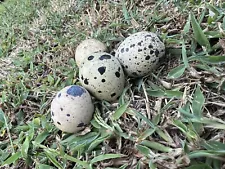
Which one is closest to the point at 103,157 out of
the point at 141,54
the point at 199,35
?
the point at 141,54

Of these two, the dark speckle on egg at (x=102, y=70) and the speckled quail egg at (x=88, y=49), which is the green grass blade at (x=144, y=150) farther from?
the speckled quail egg at (x=88, y=49)

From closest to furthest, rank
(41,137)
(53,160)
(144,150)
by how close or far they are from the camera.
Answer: (144,150) → (53,160) → (41,137)

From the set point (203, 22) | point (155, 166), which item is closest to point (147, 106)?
point (155, 166)

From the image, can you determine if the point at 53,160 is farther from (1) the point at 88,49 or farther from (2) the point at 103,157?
(1) the point at 88,49

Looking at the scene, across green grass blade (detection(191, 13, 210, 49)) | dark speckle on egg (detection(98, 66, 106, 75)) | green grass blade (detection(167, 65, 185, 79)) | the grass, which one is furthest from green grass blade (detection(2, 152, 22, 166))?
green grass blade (detection(191, 13, 210, 49))

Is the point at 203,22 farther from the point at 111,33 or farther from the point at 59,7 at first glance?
the point at 59,7
